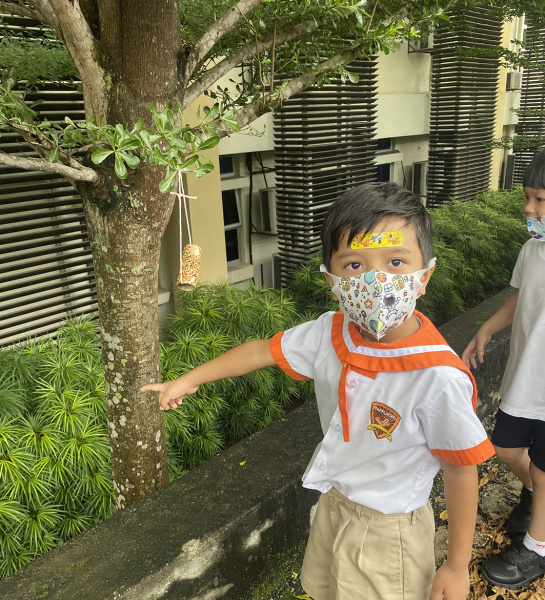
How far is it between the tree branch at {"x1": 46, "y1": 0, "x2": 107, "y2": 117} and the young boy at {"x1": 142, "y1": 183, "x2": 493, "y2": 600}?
880mm

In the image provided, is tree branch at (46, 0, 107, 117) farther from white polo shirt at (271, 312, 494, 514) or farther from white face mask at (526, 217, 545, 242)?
white face mask at (526, 217, 545, 242)

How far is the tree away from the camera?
1496 mm

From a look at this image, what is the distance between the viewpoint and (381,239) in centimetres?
136

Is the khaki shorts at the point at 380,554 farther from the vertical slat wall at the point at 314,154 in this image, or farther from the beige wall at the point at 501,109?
the beige wall at the point at 501,109

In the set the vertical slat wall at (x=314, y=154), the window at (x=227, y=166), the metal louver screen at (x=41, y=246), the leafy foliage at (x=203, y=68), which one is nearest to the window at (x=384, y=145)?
the vertical slat wall at (x=314, y=154)

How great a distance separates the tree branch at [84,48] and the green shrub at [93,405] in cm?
168

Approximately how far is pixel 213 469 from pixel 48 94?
9.37 feet

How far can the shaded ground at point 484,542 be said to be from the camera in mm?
2277

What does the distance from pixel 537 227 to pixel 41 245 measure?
3.35 metres

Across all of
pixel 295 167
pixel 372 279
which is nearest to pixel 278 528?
pixel 372 279

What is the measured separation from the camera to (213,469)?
2340mm

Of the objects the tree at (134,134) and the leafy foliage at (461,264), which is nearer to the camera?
the tree at (134,134)

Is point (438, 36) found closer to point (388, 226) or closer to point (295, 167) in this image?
Result: point (295, 167)

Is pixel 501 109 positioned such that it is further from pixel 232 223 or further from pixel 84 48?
pixel 84 48
